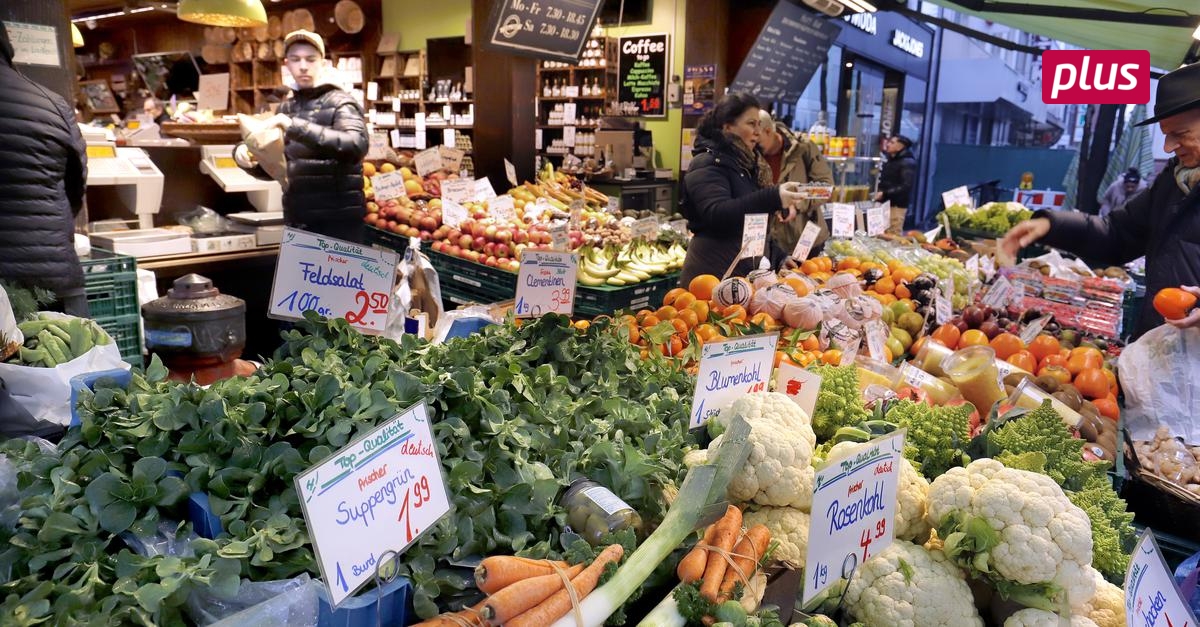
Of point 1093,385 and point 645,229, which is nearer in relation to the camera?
point 1093,385

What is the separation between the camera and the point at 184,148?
4.55 m

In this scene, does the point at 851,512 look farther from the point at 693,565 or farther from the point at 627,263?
the point at 627,263

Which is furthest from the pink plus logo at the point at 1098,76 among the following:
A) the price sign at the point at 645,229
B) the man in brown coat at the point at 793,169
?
the price sign at the point at 645,229

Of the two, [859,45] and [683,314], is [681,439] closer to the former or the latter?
[683,314]

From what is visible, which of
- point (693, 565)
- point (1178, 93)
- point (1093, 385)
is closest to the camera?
point (693, 565)

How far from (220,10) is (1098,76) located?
673 centimetres

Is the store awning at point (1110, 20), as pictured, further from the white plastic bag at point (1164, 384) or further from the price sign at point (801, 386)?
the price sign at point (801, 386)

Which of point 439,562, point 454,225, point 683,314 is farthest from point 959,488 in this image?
point 454,225

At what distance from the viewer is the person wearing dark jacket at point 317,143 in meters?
3.95

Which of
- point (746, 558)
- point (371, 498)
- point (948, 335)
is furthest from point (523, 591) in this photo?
point (948, 335)

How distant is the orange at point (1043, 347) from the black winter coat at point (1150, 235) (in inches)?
21.9

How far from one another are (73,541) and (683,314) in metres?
1.89

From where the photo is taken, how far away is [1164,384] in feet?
8.09

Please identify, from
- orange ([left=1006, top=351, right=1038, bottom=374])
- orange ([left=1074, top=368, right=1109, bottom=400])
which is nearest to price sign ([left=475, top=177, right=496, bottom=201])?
orange ([left=1006, top=351, right=1038, bottom=374])
